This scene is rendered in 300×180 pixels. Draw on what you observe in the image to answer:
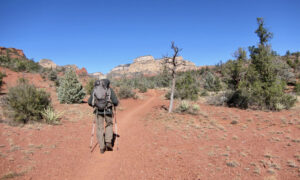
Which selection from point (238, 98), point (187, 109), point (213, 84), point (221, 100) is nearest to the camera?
point (187, 109)

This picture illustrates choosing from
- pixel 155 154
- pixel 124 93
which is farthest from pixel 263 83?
pixel 124 93

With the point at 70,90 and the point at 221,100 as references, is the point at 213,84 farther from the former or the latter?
the point at 70,90

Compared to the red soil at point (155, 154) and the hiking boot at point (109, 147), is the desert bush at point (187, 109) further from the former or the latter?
the hiking boot at point (109, 147)

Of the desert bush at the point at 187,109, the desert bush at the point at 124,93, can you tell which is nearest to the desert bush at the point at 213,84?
the desert bush at the point at 124,93

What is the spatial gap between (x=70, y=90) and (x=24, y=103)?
666cm

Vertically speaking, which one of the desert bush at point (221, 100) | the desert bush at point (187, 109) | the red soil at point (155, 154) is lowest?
the red soil at point (155, 154)

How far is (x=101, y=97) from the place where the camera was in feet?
14.5

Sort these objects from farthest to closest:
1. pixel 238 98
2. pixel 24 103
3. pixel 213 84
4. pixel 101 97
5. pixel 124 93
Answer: pixel 213 84 < pixel 124 93 < pixel 238 98 < pixel 24 103 < pixel 101 97

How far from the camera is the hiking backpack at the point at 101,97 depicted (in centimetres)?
442

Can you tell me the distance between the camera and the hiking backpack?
4.42 m

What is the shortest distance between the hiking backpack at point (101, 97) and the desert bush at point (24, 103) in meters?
4.43

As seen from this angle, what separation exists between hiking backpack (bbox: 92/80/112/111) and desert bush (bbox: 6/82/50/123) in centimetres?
443

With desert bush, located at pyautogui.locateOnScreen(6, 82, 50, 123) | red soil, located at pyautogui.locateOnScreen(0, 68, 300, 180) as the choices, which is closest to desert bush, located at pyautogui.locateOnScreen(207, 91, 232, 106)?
red soil, located at pyautogui.locateOnScreen(0, 68, 300, 180)

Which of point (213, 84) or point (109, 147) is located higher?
point (213, 84)
